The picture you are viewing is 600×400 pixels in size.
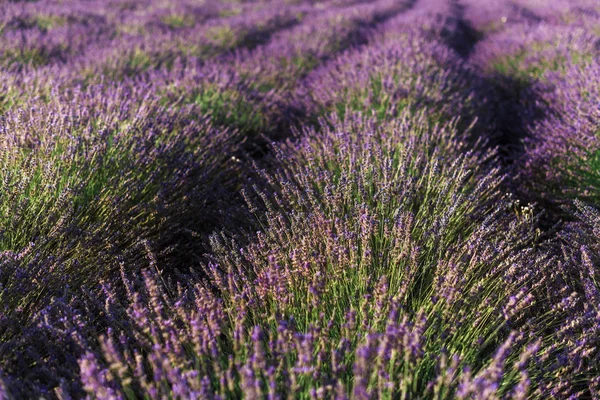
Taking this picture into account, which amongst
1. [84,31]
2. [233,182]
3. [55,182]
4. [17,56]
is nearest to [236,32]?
[84,31]

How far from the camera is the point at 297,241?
192cm

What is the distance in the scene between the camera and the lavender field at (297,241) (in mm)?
1308

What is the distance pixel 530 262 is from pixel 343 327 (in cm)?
77

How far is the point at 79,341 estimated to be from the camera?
1236 millimetres

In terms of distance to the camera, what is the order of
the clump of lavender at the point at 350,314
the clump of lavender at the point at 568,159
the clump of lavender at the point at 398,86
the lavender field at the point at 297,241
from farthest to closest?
the clump of lavender at the point at 398,86, the clump of lavender at the point at 568,159, the lavender field at the point at 297,241, the clump of lavender at the point at 350,314

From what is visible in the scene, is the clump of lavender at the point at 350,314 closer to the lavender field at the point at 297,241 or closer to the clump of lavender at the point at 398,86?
the lavender field at the point at 297,241

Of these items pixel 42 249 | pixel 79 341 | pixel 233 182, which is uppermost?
pixel 79 341

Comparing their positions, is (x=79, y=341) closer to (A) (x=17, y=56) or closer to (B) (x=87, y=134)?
(B) (x=87, y=134)

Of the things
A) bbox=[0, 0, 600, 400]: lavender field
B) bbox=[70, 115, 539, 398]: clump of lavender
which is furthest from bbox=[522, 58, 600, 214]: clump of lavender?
bbox=[70, 115, 539, 398]: clump of lavender

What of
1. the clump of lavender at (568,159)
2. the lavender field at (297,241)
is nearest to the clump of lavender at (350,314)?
the lavender field at (297,241)

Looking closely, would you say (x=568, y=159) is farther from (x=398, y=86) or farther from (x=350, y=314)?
(x=350, y=314)

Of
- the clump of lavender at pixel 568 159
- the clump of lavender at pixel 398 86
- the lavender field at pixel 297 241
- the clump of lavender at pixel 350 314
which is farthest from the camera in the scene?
the clump of lavender at pixel 398 86

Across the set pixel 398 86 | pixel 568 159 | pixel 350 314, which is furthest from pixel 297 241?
pixel 398 86

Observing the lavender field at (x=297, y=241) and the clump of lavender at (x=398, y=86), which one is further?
the clump of lavender at (x=398, y=86)
